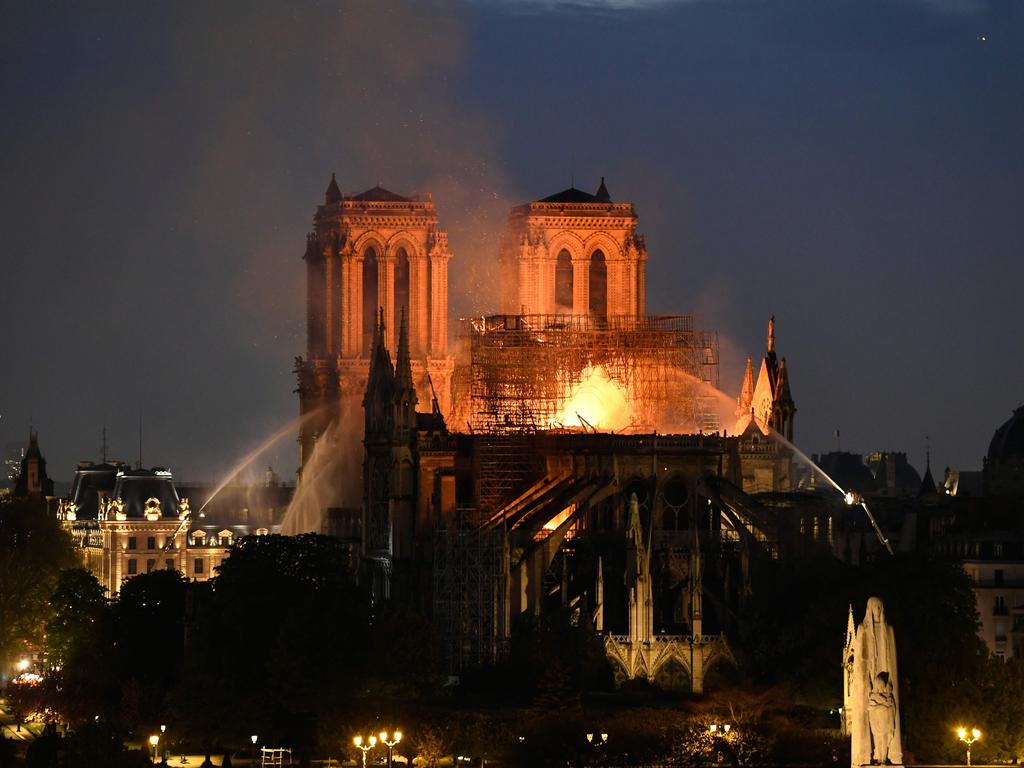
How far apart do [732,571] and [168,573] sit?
1061 inches

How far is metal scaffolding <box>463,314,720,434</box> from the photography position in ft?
540

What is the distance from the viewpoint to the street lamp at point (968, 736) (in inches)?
4870

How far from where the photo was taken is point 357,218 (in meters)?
182

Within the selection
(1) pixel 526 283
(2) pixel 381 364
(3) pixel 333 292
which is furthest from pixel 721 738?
(3) pixel 333 292

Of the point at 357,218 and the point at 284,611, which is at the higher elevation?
the point at 357,218

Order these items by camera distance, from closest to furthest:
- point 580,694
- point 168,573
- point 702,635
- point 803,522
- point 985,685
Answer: point 985,685 → point 580,694 → point 702,635 → point 803,522 → point 168,573

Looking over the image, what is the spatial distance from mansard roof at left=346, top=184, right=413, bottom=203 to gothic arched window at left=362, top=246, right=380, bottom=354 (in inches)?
89.7

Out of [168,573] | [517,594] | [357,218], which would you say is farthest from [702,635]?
[357,218]

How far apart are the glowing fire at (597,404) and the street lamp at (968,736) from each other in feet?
141

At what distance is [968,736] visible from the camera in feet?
407

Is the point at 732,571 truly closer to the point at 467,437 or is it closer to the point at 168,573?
the point at 467,437

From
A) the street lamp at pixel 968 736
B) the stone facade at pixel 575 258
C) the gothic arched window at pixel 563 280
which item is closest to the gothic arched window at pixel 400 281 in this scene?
the stone facade at pixel 575 258

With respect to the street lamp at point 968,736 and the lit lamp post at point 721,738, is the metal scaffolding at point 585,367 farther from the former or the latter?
the street lamp at point 968,736

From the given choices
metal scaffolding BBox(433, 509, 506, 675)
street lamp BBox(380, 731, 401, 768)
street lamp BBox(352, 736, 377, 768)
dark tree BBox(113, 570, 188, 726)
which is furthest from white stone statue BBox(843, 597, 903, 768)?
dark tree BBox(113, 570, 188, 726)
